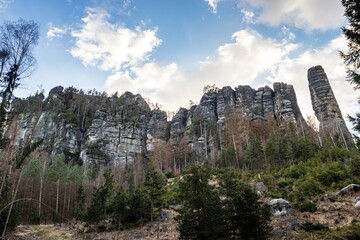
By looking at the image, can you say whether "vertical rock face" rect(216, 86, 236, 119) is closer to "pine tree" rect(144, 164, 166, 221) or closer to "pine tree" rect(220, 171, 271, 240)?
"pine tree" rect(144, 164, 166, 221)

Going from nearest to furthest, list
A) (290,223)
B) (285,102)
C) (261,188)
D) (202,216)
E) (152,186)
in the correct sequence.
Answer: (202,216)
(290,223)
(152,186)
(261,188)
(285,102)

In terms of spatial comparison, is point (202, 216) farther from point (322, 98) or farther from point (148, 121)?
point (148, 121)

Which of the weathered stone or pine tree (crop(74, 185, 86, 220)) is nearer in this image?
pine tree (crop(74, 185, 86, 220))

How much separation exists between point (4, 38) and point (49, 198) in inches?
1359

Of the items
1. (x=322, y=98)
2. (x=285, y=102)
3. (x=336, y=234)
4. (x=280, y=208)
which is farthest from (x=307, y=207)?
(x=285, y=102)

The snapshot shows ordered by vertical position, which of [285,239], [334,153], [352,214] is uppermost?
[334,153]

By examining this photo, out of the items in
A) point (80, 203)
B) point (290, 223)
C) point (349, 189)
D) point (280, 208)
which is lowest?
point (290, 223)

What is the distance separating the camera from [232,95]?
79.6 meters

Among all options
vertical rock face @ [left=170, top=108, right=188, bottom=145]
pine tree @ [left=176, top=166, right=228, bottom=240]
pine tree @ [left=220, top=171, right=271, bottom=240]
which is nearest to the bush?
pine tree @ [left=220, top=171, right=271, bottom=240]

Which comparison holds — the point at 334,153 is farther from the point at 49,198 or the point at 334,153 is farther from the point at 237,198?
the point at 49,198

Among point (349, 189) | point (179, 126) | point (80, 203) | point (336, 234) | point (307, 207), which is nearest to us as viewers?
point (336, 234)

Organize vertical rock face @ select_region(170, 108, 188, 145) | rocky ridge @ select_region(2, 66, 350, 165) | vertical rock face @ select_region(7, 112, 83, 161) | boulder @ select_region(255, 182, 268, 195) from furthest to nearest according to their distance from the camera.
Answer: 1. vertical rock face @ select_region(170, 108, 188, 145)
2. vertical rock face @ select_region(7, 112, 83, 161)
3. rocky ridge @ select_region(2, 66, 350, 165)
4. boulder @ select_region(255, 182, 268, 195)

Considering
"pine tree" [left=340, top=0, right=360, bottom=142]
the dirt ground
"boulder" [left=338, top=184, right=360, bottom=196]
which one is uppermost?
"pine tree" [left=340, top=0, right=360, bottom=142]

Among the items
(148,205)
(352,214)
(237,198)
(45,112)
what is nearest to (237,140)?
Result: (148,205)
